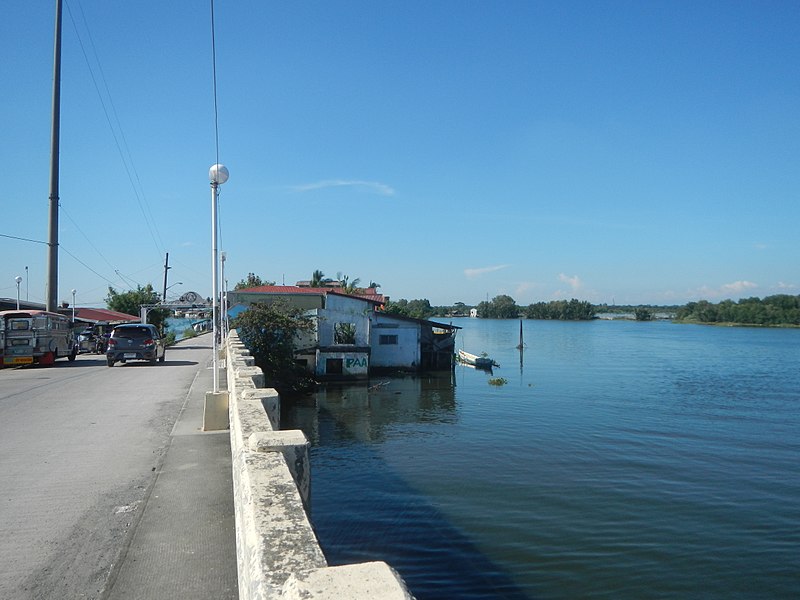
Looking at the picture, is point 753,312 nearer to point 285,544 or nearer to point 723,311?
point 723,311

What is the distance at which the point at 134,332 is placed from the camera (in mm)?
24656

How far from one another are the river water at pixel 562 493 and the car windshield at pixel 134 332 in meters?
6.51

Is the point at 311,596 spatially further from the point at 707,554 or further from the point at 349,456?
the point at 349,456

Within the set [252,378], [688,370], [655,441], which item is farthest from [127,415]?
[688,370]

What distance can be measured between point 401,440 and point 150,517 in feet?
50.0

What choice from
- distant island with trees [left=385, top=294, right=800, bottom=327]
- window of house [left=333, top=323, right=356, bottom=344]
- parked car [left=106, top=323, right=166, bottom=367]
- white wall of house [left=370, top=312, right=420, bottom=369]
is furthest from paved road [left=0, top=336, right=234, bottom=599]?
distant island with trees [left=385, top=294, right=800, bottom=327]

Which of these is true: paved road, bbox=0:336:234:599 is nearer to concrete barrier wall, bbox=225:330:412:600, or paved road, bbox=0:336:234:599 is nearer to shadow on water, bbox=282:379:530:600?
concrete barrier wall, bbox=225:330:412:600

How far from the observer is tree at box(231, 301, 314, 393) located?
28328 mm

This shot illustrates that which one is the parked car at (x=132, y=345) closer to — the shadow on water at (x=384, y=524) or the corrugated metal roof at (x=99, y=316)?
the shadow on water at (x=384, y=524)

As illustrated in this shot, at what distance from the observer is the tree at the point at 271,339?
2833cm

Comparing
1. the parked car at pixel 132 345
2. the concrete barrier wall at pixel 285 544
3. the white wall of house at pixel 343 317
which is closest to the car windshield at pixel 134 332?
the parked car at pixel 132 345

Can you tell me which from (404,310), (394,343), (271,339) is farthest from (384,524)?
(404,310)

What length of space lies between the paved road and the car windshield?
25.6ft

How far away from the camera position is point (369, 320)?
37875 mm
